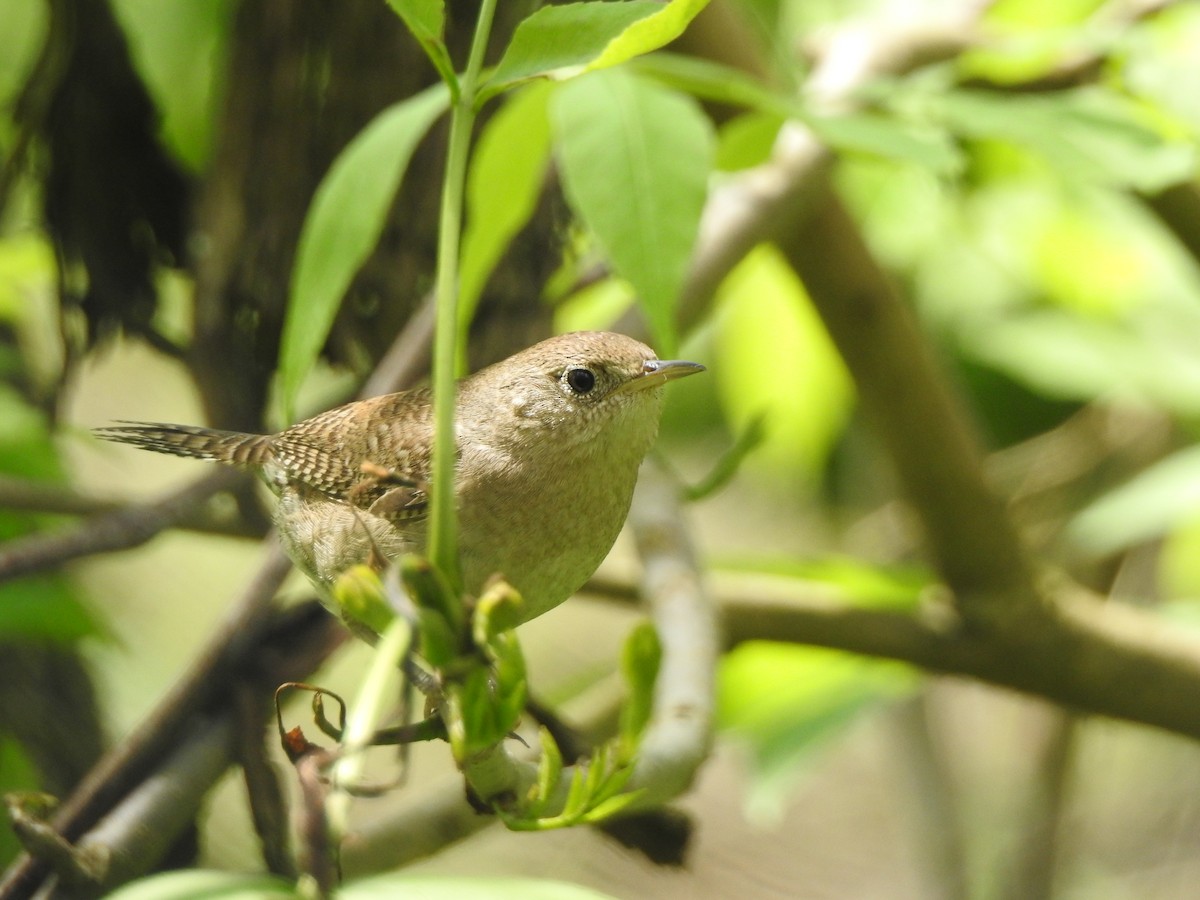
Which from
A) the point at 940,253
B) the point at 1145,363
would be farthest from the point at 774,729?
the point at 940,253

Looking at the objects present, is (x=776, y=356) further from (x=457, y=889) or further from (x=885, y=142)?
(x=457, y=889)

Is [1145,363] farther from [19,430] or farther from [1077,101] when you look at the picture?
[19,430]

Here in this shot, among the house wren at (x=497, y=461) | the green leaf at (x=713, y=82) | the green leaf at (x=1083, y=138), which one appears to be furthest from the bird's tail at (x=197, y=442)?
the green leaf at (x=1083, y=138)

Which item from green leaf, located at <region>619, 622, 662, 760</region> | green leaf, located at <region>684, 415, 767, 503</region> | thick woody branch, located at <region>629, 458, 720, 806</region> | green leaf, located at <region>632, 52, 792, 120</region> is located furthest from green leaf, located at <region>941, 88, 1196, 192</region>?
green leaf, located at <region>619, 622, 662, 760</region>

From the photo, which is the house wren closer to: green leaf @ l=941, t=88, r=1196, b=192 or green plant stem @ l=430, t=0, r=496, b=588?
green plant stem @ l=430, t=0, r=496, b=588

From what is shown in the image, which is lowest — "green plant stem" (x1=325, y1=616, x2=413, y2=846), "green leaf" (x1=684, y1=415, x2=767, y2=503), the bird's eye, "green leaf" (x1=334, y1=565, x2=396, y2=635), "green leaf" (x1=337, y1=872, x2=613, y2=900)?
"green leaf" (x1=684, y1=415, x2=767, y2=503)

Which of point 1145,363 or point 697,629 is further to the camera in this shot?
point 1145,363
